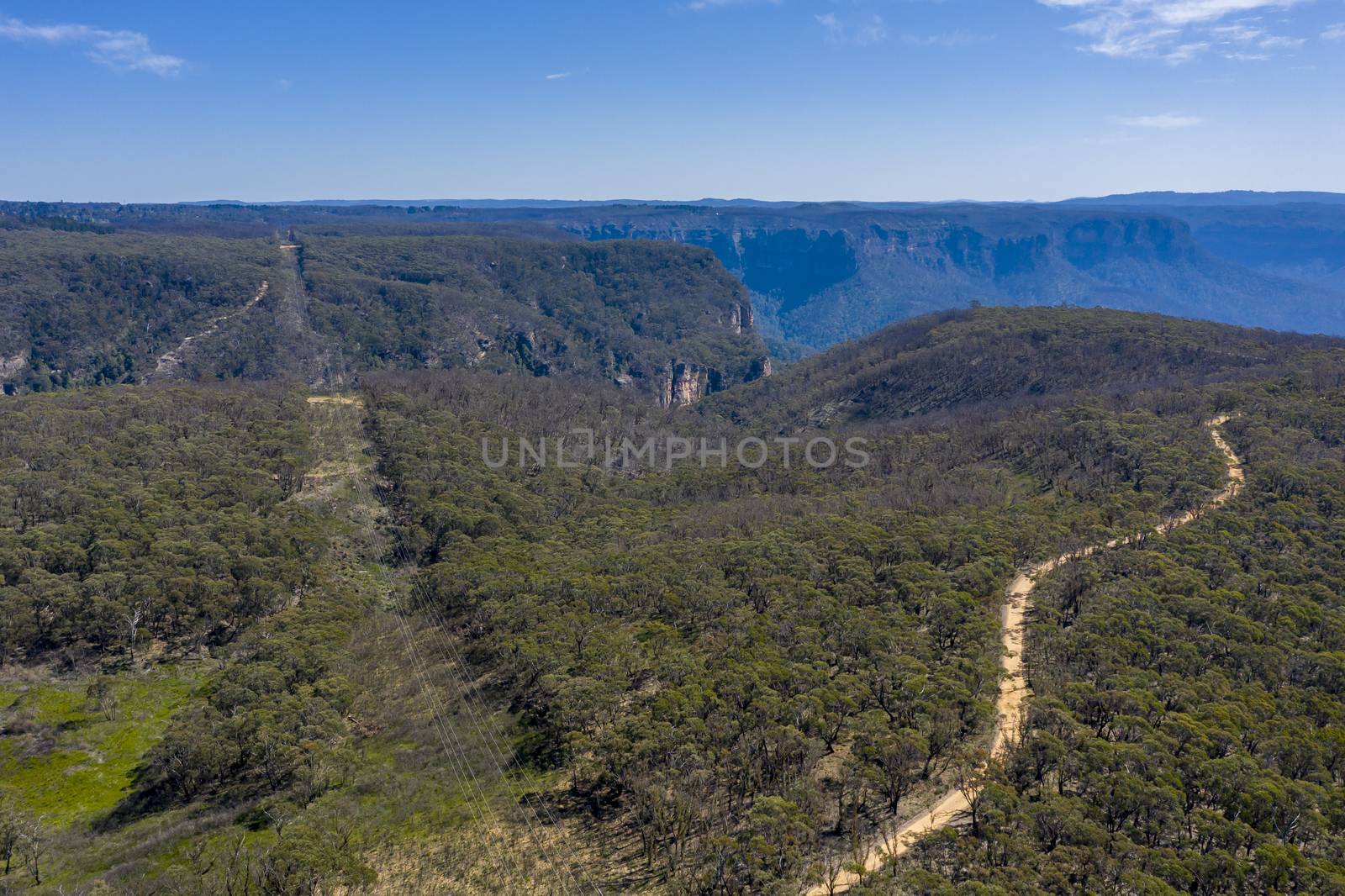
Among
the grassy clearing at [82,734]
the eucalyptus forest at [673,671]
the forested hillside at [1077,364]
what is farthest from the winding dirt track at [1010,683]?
the forested hillside at [1077,364]

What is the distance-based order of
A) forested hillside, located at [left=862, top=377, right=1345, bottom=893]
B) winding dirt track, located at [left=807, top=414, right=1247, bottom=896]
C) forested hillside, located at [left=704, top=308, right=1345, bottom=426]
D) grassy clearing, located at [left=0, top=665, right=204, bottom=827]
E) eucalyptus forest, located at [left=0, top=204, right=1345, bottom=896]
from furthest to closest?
forested hillside, located at [left=704, top=308, right=1345, bottom=426], grassy clearing, located at [left=0, top=665, right=204, bottom=827], winding dirt track, located at [left=807, top=414, right=1247, bottom=896], eucalyptus forest, located at [left=0, top=204, right=1345, bottom=896], forested hillside, located at [left=862, top=377, right=1345, bottom=893]

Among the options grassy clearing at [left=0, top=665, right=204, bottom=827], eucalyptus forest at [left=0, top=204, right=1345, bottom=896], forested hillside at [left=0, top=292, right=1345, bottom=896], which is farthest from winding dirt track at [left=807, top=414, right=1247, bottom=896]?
grassy clearing at [left=0, top=665, right=204, bottom=827]

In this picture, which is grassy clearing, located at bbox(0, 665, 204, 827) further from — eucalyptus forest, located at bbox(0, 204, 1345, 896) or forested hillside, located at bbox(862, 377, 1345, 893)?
forested hillside, located at bbox(862, 377, 1345, 893)

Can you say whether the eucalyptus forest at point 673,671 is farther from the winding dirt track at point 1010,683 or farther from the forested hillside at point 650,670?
the winding dirt track at point 1010,683

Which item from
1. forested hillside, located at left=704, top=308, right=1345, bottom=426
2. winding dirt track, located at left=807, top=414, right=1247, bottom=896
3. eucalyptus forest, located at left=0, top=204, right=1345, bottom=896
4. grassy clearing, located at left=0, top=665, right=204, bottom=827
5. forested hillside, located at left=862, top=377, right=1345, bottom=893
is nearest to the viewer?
forested hillside, located at left=862, top=377, right=1345, bottom=893

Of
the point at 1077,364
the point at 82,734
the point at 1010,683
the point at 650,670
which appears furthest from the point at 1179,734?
the point at 1077,364

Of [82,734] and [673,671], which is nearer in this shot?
[673,671]

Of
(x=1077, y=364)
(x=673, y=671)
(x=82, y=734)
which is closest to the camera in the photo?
(x=673, y=671)

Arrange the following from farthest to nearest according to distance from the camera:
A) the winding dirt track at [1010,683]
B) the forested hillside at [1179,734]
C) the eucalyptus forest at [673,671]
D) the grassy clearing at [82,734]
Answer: the grassy clearing at [82,734]
the winding dirt track at [1010,683]
the eucalyptus forest at [673,671]
the forested hillside at [1179,734]

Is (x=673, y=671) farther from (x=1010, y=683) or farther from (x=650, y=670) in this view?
(x=1010, y=683)
